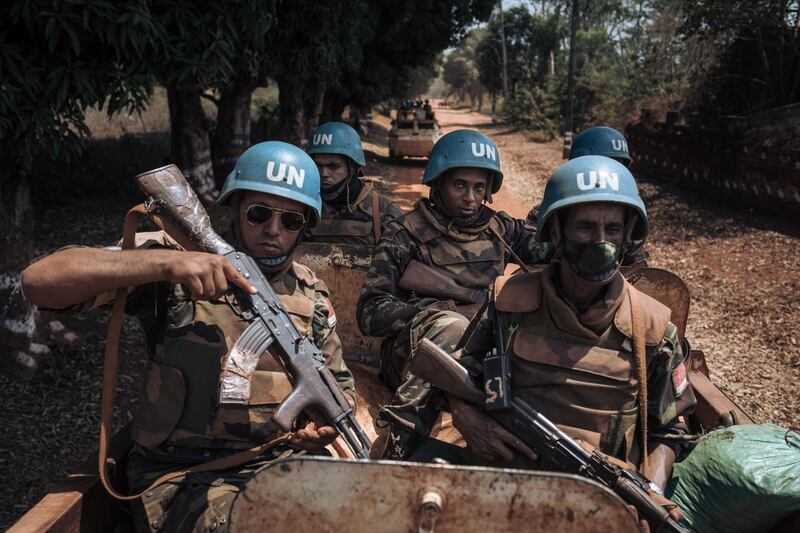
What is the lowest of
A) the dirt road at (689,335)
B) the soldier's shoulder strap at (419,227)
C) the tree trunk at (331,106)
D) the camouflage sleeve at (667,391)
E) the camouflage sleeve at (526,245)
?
the dirt road at (689,335)

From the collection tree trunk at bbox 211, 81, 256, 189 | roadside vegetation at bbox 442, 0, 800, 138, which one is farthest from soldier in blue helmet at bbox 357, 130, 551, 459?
roadside vegetation at bbox 442, 0, 800, 138

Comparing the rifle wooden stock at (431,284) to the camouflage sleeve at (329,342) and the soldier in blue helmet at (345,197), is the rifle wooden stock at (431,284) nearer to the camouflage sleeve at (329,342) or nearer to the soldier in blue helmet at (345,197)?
the camouflage sleeve at (329,342)

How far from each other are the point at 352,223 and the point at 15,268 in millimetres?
2711

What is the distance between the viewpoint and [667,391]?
2.76 m

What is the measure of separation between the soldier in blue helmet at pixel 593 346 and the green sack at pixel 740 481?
18cm

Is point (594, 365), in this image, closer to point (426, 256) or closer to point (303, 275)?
point (303, 275)

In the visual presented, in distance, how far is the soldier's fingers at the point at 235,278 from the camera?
2.48 meters

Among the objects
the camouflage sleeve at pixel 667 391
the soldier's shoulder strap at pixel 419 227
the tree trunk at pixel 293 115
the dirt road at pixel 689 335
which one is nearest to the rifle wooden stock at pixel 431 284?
the soldier's shoulder strap at pixel 419 227

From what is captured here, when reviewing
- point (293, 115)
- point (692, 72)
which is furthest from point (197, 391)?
point (692, 72)

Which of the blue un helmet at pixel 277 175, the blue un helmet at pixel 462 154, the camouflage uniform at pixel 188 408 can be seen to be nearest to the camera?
the camouflage uniform at pixel 188 408

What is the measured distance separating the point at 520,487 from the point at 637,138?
18346 millimetres

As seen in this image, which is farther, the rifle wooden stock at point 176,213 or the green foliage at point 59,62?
the green foliage at point 59,62

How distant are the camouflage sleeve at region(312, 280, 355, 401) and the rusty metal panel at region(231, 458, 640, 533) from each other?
1.29 meters

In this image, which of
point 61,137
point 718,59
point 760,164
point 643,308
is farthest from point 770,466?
point 718,59
